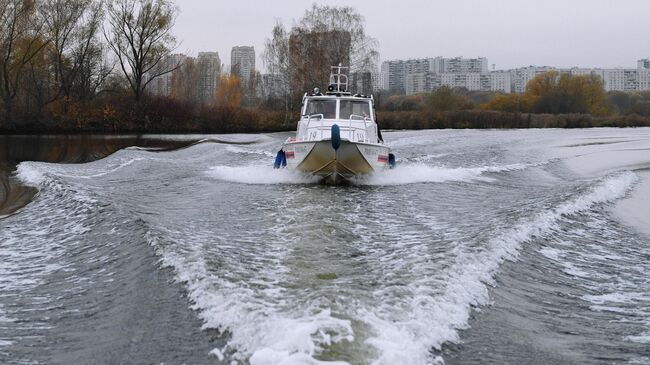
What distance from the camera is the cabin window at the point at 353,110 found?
18.9 meters

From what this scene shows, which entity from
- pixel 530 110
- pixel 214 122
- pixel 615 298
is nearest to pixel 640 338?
pixel 615 298

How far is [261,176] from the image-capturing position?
1900cm

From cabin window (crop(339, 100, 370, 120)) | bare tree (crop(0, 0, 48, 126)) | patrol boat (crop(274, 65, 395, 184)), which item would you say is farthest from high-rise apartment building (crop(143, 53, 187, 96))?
cabin window (crop(339, 100, 370, 120))

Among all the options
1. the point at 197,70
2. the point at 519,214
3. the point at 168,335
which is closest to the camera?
the point at 168,335

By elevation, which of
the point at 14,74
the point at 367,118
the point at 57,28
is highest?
the point at 57,28

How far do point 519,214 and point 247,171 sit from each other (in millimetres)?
10693

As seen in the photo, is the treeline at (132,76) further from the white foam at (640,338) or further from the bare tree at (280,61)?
the white foam at (640,338)

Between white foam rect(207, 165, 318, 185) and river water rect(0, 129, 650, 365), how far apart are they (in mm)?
1397

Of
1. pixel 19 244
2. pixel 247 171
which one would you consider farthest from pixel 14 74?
pixel 19 244

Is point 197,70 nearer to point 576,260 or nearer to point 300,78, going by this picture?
point 300,78

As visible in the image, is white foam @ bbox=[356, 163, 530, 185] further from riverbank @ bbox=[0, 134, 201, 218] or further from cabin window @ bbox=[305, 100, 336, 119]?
riverbank @ bbox=[0, 134, 201, 218]

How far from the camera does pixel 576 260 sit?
940cm

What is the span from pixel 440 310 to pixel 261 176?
13204 millimetres

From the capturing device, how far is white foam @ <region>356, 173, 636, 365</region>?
17.2 feet
